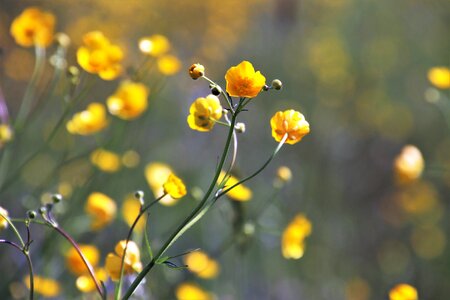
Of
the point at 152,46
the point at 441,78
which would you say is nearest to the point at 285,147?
the point at 441,78

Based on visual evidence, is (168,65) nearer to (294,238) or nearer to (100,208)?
(100,208)

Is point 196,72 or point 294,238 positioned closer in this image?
point 196,72

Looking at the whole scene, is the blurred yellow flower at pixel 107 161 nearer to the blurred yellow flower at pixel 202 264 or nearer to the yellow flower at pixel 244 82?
the blurred yellow flower at pixel 202 264

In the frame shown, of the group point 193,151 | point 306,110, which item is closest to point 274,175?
point 193,151

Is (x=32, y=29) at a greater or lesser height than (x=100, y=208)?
greater

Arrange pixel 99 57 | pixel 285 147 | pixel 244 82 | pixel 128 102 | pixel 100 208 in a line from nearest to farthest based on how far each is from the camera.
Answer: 1. pixel 244 82
2. pixel 99 57
3. pixel 100 208
4. pixel 128 102
5. pixel 285 147

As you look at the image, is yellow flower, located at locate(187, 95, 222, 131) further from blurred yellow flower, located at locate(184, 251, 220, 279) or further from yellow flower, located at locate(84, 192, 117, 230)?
blurred yellow flower, located at locate(184, 251, 220, 279)
